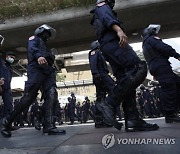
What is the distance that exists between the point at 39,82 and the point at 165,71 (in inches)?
86.9

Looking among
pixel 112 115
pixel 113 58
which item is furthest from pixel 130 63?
pixel 112 115

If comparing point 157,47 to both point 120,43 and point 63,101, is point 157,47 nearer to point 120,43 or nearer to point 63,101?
point 120,43

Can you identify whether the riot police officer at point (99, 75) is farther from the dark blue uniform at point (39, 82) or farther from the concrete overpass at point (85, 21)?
the concrete overpass at point (85, 21)

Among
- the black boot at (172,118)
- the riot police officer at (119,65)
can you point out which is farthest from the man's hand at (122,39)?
the black boot at (172,118)

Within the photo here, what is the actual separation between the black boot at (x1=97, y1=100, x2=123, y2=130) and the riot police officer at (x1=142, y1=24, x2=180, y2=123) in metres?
1.99

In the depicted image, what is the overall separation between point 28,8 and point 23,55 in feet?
12.4

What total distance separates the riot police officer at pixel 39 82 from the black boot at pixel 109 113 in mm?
1199

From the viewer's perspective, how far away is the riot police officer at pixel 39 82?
421 centimetres

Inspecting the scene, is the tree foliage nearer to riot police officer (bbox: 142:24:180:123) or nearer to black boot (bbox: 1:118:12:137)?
riot police officer (bbox: 142:24:180:123)

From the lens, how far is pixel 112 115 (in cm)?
307

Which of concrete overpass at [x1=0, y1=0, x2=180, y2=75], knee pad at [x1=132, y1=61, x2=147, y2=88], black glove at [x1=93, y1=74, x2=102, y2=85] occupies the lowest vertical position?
knee pad at [x1=132, y1=61, x2=147, y2=88]

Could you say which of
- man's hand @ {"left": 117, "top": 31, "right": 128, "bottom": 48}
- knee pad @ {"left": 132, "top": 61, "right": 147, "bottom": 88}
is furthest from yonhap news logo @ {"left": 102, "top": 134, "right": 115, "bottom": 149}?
man's hand @ {"left": 117, "top": 31, "right": 128, "bottom": 48}

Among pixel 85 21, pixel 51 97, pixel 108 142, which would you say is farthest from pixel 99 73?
pixel 85 21

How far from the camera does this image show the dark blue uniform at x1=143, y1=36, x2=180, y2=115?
4.83 metres
